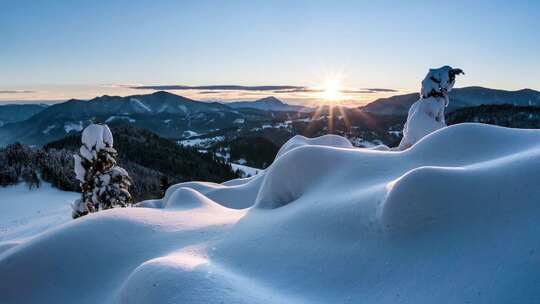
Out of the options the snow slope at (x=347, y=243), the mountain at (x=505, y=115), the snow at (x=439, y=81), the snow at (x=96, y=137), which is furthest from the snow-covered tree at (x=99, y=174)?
the mountain at (x=505, y=115)

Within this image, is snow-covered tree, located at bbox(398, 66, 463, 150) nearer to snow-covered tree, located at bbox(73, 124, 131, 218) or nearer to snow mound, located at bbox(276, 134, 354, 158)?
snow mound, located at bbox(276, 134, 354, 158)

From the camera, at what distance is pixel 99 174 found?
62.7ft

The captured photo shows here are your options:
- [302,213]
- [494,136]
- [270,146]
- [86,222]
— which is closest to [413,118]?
[494,136]

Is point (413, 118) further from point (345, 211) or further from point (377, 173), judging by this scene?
point (345, 211)

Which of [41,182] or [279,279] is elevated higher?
[279,279]

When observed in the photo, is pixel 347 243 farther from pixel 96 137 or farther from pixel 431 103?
pixel 96 137

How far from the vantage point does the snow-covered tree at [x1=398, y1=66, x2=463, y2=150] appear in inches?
699

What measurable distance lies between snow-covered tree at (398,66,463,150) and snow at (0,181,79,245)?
86.7 feet

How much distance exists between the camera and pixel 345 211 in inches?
233

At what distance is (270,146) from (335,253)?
17644 centimetres

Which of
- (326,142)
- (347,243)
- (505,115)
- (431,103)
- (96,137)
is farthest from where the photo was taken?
(505,115)

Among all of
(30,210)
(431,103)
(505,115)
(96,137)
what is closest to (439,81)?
(431,103)

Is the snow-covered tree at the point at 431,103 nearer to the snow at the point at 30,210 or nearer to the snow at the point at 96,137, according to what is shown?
the snow at the point at 96,137

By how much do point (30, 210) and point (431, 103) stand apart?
136ft
